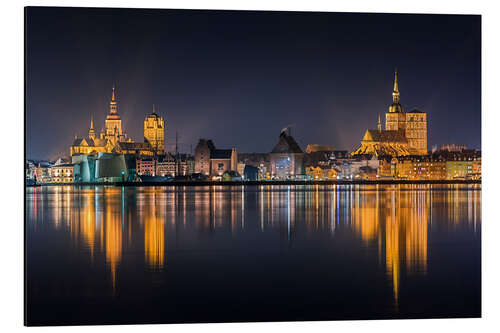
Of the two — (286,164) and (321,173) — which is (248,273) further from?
(321,173)

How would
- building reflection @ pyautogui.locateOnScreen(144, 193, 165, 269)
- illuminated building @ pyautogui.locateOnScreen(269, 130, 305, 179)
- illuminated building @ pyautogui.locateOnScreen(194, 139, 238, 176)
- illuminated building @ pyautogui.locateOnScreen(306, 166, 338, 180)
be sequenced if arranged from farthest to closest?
illuminated building @ pyautogui.locateOnScreen(306, 166, 338, 180) < illuminated building @ pyautogui.locateOnScreen(269, 130, 305, 179) < illuminated building @ pyautogui.locateOnScreen(194, 139, 238, 176) < building reflection @ pyautogui.locateOnScreen(144, 193, 165, 269)

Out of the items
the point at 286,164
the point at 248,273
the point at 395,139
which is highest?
the point at 395,139

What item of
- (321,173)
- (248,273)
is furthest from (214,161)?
(248,273)

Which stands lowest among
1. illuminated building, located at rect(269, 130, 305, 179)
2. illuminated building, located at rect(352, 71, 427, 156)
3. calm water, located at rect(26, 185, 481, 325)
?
calm water, located at rect(26, 185, 481, 325)

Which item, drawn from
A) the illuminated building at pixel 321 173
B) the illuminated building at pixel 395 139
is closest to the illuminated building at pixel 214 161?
the illuminated building at pixel 321 173

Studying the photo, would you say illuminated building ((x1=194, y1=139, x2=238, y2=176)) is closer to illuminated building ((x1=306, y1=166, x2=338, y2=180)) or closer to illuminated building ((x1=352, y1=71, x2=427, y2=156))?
illuminated building ((x1=306, y1=166, x2=338, y2=180))

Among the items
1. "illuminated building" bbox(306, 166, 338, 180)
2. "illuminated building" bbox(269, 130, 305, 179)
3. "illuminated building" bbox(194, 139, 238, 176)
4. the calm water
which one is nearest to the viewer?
the calm water

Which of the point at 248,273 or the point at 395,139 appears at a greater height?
the point at 395,139

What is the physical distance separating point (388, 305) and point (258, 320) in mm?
1635

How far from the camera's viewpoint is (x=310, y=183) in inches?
2950

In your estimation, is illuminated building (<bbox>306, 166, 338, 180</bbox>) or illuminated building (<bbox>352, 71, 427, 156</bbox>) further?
illuminated building (<bbox>306, 166, 338, 180</bbox>)

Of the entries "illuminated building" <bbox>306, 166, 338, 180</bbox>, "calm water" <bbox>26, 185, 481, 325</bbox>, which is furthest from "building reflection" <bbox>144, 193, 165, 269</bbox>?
"illuminated building" <bbox>306, 166, 338, 180</bbox>

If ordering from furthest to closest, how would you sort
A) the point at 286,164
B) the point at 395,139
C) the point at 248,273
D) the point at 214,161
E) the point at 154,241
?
the point at 286,164 < the point at 214,161 < the point at 395,139 < the point at 154,241 < the point at 248,273

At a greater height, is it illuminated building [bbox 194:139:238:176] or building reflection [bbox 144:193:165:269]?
illuminated building [bbox 194:139:238:176]
